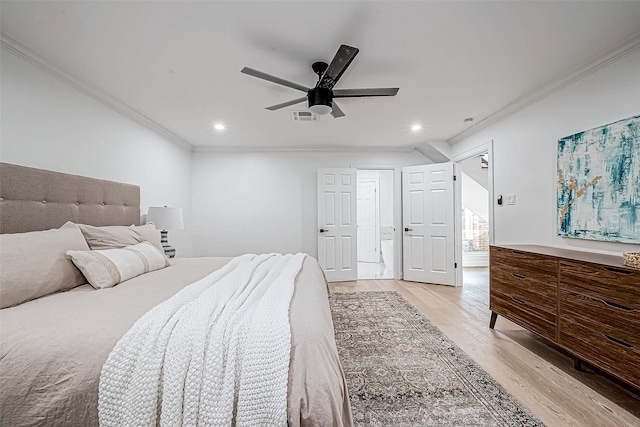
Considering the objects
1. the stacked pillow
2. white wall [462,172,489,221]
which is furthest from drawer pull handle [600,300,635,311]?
white wall [462,172,489,221]

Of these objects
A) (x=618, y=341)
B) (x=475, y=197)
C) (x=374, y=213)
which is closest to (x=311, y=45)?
(x=618, y=341)

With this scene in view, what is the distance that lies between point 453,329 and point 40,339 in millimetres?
2988

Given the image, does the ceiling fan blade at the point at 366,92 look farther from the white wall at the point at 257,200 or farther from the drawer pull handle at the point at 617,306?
the white wall at the point at 257,200

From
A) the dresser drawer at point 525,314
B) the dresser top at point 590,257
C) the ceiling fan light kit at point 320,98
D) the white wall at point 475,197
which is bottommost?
the dresser drawer at point 525,314

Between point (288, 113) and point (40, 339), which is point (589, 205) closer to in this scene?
point (288, 113)

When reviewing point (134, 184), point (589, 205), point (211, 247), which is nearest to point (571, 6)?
point (589, 205)

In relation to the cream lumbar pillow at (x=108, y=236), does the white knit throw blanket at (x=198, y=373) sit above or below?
below

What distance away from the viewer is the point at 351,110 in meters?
3.15

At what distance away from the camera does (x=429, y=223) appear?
4.61 meters

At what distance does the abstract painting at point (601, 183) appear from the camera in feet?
6.30

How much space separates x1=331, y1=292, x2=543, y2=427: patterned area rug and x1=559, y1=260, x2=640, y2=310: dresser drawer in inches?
33.2

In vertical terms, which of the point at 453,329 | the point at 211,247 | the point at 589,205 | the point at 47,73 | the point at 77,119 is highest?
the point at 47,73

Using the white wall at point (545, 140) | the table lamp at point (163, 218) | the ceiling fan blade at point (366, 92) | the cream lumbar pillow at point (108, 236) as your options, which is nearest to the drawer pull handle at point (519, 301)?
the white wall at point (545, 140)

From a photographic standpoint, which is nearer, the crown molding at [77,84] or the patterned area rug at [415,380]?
the patterned area rug at [415,380]
